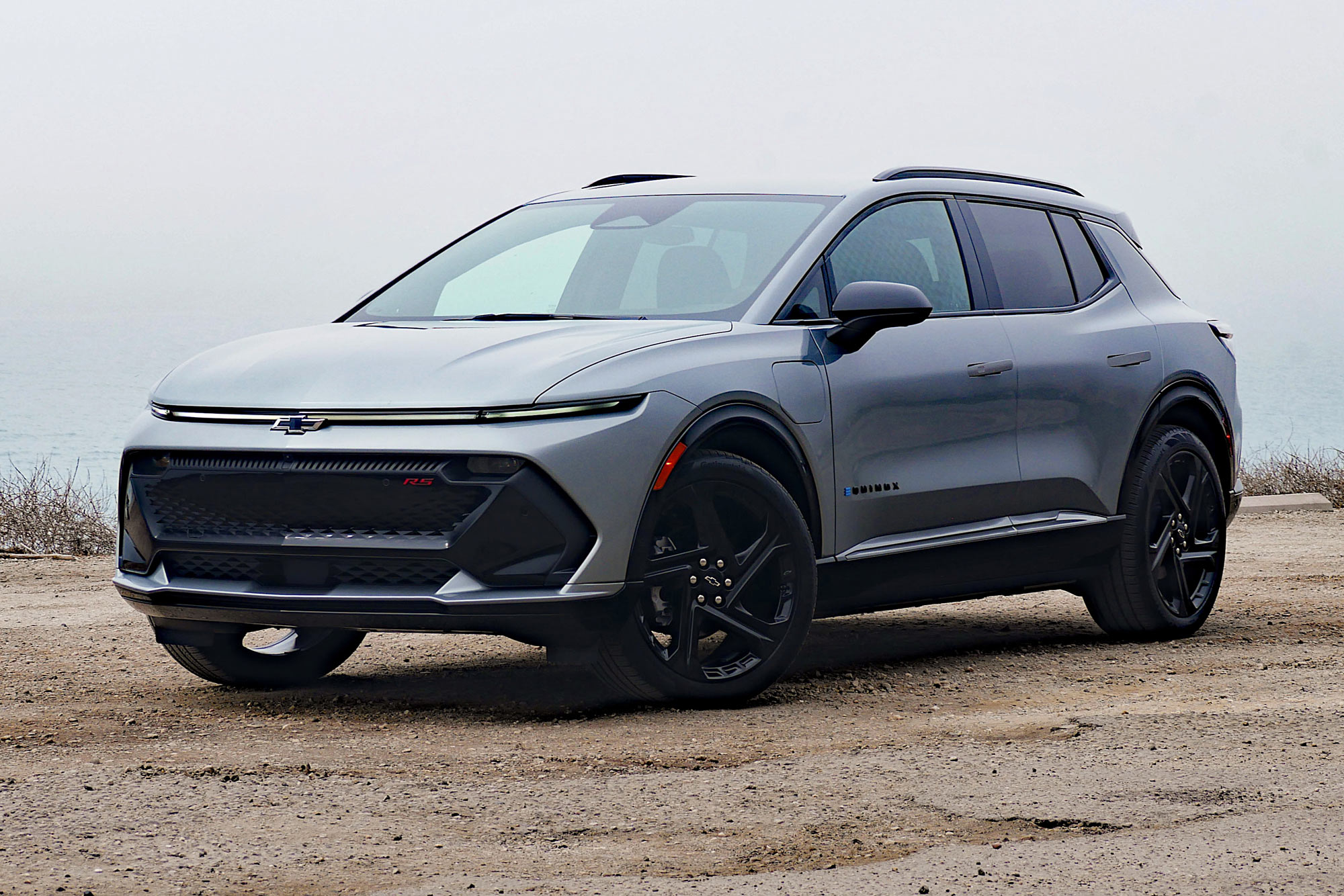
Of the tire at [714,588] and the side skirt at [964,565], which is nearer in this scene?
the tire at [714,588]

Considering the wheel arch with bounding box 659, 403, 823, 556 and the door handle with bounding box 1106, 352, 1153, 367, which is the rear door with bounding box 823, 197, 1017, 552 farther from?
the door handle with bounding box 1106, 352, 1153, 367

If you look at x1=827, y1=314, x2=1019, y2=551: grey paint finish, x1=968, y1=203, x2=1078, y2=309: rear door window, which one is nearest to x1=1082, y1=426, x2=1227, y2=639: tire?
x1=968, y1=203, x2=1078, y2=309: rear door window

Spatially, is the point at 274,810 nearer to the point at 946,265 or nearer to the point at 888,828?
the point at 888,828

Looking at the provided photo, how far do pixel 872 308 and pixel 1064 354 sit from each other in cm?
148

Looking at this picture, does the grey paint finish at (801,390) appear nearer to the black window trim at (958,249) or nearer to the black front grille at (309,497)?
the black window trim at (958,249)

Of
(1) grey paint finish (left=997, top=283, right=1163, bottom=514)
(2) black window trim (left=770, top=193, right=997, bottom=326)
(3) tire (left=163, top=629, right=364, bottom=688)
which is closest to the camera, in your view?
(2) black window trim (left=770, top=193, right=997, bottom=326)

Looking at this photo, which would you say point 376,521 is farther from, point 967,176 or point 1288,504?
point 1288,504

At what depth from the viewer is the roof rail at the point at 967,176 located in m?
6.89

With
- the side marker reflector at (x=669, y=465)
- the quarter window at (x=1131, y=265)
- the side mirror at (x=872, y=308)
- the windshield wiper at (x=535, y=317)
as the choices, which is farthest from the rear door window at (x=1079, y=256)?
the side marker reflector at (x=669, y=465)

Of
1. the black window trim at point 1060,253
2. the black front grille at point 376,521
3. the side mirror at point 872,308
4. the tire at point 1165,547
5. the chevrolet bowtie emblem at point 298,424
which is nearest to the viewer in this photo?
the black front grille at point 376,521

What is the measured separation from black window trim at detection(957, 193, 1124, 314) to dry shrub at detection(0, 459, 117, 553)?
769 cm

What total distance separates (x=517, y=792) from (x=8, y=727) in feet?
6.52

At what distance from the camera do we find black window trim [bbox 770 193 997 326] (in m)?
6.21

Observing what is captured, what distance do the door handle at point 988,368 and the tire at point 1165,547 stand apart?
3.39 feet
